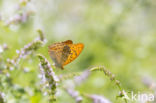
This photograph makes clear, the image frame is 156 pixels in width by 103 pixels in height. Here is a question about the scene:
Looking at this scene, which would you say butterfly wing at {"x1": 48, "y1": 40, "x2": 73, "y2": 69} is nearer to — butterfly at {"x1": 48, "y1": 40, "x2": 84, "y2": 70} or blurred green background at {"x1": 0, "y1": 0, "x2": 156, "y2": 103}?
butterfly at {"x1": 48, "y1": 40, "x2": 84, "y2": 70}

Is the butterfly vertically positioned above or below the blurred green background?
below

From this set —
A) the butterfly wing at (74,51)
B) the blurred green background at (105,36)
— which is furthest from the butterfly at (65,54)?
the blurred green background at (105,36)

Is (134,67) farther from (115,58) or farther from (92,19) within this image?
(92,19)

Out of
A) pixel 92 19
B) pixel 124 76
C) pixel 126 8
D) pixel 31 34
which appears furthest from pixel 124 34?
pixel 31 34

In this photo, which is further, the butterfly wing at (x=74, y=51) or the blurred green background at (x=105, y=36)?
the blurred green background at (x=105, y=36)

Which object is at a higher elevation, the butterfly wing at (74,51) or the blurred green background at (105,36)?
the blurred green background at (105,36)

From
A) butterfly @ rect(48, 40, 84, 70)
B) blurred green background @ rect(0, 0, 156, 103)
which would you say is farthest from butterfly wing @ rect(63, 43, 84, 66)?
blurred green background @ rect(0, 0, 156, 103)

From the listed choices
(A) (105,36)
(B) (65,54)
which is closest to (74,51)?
(B) (65,54)

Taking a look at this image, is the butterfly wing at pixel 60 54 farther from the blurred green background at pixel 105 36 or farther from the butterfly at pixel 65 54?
the blurred green background at pixel 105 36

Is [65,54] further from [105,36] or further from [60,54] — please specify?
[105,36]

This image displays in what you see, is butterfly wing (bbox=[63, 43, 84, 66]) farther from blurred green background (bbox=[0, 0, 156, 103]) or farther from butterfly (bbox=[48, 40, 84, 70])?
blurred green background (bbox=[0, 0, 156, 103])

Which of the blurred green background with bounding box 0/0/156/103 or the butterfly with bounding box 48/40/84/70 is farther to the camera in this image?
the blurred green background with bounding box 0/0/156/103
